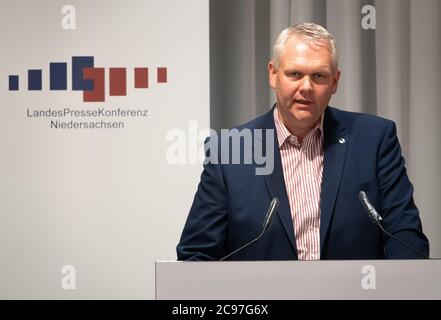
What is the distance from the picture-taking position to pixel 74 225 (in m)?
3.34

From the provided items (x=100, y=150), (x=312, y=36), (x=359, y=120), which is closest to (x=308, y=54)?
(x=312, y=36)

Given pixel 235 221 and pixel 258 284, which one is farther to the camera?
pixel 235 221

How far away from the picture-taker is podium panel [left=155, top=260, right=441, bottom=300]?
1.64m

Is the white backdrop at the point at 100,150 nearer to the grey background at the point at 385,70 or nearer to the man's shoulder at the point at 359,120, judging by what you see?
the grey background at the point at 385,70

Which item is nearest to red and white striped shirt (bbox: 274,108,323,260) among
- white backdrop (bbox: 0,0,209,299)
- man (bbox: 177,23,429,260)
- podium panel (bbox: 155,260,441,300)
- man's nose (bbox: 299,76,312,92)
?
man (bbox: 177,23,429,260)

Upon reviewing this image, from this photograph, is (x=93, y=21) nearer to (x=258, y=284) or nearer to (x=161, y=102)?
(x=161, y=102)

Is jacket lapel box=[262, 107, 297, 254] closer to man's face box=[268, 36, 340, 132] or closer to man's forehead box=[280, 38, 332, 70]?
man's face box=[268, 36, 340, 132]

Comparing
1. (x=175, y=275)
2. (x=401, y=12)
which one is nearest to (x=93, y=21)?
(x=401, y=12)

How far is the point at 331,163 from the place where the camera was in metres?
2.44

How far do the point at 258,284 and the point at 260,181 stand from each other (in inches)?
31.9

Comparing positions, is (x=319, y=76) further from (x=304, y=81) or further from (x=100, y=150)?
(x=100, y=150)

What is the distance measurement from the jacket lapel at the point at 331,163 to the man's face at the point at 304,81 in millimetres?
68

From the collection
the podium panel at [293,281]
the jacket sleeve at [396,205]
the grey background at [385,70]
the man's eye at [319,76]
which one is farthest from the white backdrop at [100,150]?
the podium panel at [293,281]

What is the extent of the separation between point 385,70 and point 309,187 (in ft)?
5.46
